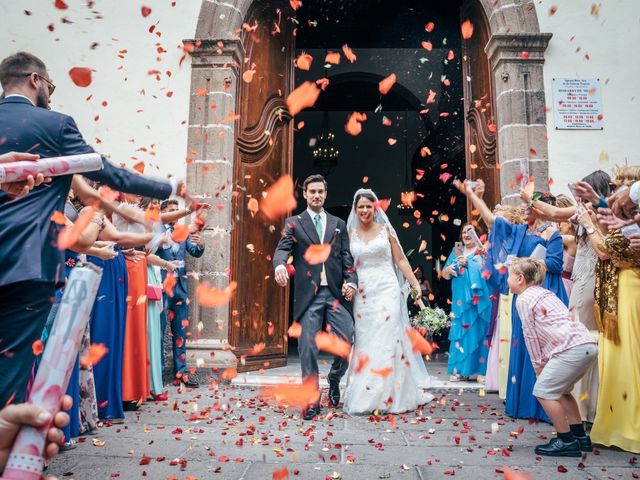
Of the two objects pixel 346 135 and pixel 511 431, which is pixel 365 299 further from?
pixel 346 135

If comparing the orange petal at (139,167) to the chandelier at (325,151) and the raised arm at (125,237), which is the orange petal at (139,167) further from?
the chandelier at (325,151)

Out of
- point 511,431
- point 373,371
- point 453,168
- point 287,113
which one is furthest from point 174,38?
point 453,168

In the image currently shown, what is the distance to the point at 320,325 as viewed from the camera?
15.9 ft

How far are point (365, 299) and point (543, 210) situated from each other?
5.91 feet

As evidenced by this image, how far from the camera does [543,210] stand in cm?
425

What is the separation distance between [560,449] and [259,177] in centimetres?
509

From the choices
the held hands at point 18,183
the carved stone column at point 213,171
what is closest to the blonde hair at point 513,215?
the carved stone column at point 213,171

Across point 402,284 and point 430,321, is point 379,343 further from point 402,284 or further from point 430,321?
point 430,321

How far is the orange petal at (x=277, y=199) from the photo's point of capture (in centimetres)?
749

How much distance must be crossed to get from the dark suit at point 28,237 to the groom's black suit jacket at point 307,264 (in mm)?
2527

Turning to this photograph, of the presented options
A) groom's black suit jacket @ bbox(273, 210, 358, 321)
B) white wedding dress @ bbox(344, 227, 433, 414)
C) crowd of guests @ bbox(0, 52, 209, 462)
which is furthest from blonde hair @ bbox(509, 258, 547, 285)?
crowd of guests @ bbox(0, 52, 209, 462)

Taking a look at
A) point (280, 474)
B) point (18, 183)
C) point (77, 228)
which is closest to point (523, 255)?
point (280, 474)

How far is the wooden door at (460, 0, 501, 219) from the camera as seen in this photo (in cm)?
706

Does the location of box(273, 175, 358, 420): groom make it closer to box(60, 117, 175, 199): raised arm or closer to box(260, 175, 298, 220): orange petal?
box(60, 117, 175, 199): raised arm
